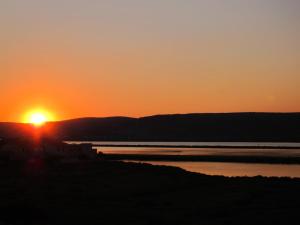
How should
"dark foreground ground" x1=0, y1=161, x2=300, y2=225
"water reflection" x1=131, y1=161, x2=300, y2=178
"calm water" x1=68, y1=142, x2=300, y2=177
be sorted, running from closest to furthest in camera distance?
"dark foreground ground" x1=0, y1=161, x2=300, y2=225
"water reflection" x1=131, y1=161, x2=300, y2=178
"calm water" x1=68, y1=142, x2=300, y2=177

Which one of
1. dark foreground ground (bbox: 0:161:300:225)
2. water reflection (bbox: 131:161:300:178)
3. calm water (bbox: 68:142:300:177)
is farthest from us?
calm water (bbox: 68:142:300:177)

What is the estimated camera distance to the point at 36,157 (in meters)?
50.5

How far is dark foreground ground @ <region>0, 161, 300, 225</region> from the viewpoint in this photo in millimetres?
21531

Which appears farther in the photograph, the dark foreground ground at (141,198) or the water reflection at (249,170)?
the water reflection at (249,170)

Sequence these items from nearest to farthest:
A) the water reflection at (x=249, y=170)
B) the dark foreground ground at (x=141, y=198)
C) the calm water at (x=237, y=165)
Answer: the dark foreground ground at (x=141, y=198), the water reflection at (x=249, y=170), the calm water at (x=237, y=165)

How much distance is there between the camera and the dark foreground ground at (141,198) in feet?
70.6

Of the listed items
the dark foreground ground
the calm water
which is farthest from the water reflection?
the dark foreground ground

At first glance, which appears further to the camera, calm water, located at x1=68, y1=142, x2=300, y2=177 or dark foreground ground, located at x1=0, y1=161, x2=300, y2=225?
calm water, located at x1=68, y1=142, x2=300, y2=177

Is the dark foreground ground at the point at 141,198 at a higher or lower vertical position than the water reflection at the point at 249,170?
lower

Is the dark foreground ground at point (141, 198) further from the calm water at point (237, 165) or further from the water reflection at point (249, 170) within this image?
the calm water at point (237, 165)

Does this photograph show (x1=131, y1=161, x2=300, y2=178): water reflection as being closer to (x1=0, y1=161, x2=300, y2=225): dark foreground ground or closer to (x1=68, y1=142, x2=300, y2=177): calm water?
(x1=68, y1=142, x2=300, y2=177): calm water

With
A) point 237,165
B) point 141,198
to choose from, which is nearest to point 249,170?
point 237,165

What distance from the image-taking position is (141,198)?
27.8 metres

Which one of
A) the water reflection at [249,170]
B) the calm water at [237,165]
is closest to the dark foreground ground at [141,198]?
the water reflection at [249,170]
